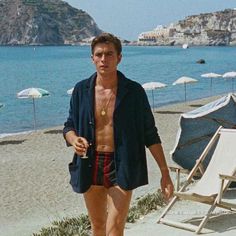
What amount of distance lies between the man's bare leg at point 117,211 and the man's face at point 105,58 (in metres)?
0.70

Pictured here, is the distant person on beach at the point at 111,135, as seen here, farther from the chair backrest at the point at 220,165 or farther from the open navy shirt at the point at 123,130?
the chair backrest at the point at 220,165

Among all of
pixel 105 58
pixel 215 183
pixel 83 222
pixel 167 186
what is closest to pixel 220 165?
pixel 215 183

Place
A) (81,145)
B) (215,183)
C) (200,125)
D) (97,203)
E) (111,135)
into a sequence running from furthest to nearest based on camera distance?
1. (200,125)
2. (215,183)
3. (97,203)
4. (111,135)
5. (81,145)

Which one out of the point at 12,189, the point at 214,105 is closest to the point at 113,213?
the point at 214,105

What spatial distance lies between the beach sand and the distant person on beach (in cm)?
201

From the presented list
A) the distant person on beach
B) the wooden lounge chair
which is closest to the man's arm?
the distant person on beach

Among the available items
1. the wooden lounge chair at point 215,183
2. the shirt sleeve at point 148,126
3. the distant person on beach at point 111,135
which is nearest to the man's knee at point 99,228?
the distant person on beach at point 111,135

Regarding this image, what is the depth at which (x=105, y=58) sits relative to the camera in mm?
3572

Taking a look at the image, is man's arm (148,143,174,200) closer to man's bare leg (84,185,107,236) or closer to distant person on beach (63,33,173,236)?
distant person on beach (63,33,173,236)

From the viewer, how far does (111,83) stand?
143 inches

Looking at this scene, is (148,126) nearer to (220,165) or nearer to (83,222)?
(83,222)

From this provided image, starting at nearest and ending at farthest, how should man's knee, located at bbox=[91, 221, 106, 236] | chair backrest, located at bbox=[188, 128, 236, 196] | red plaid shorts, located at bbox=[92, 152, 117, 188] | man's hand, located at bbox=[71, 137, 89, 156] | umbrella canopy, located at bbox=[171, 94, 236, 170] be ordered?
1. man's hand, located at bbox=[71, 137, 89, 156]
2. red plaid shorts, located at bbox=[92, 152, 117, 188]
3. man's knee, located at bbox=[91, 221, 106, 236]
4. chair backrest, located at bbox=[188, 128, 236, 196]
5. umbrella canopy, located at bbox=[171, 94, 236, 170]

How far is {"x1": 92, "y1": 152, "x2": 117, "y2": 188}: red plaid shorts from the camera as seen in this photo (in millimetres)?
3570

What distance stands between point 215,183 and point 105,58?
108 inches
